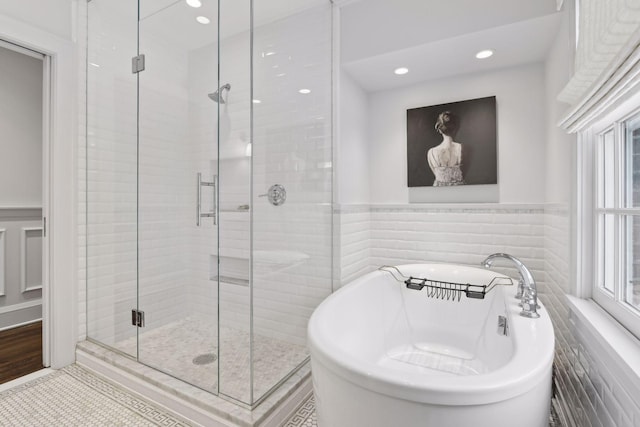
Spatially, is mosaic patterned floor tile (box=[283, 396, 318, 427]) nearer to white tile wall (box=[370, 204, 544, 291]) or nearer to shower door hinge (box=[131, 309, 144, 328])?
shower door hinge (box=[131, 309, 144, 328])

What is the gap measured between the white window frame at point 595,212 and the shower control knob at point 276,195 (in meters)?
1.51

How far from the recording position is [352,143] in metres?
2.53

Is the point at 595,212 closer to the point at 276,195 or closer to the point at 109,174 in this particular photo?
the point at 276,195

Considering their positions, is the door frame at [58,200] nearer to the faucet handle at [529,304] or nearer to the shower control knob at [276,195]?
the shower control knob at [276,195]

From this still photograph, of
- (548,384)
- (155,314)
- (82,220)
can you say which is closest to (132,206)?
(82,220)

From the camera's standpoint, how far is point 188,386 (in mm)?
1679

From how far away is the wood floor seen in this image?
6.67ft

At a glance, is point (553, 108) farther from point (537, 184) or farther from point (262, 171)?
point (262, 171)

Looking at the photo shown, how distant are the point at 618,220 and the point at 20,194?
4360mm

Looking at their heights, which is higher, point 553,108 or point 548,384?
point 553,108

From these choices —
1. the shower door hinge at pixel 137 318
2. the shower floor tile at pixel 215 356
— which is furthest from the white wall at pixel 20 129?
the shower floor tile at pixel 215 356

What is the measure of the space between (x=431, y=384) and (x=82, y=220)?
2.39m

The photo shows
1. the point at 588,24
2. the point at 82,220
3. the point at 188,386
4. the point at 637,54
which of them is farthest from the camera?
the point at 82,220

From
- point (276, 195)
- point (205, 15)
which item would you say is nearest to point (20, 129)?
point (205, 15)
